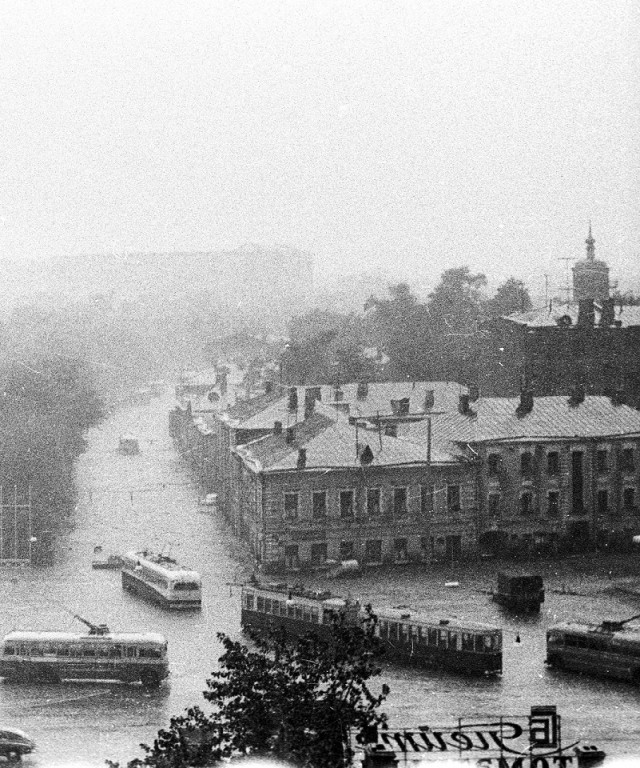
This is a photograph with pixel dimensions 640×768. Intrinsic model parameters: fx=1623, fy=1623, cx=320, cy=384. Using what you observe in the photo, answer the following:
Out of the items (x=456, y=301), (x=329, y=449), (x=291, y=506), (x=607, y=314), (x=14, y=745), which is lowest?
(x=14, y=745)

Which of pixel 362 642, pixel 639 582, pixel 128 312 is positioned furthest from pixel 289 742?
pixel 128 312

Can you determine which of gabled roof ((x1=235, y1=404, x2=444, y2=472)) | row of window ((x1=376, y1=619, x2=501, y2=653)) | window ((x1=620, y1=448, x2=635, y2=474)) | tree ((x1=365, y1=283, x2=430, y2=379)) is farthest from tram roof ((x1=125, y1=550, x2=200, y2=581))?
tree ((x1=365, y1=283, x2=430, y2=379))

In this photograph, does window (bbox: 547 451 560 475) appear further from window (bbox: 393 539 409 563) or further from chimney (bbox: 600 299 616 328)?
chimney (bbox: 600 299 616 328)

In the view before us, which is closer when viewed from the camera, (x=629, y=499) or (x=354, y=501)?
(x=354, y=501)

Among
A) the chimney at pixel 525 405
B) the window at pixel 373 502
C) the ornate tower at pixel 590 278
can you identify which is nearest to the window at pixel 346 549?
the window at pixel 373 502

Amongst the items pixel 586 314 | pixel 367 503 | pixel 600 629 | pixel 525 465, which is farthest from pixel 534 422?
pixel 600 629

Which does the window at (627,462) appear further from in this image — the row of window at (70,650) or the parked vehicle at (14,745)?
the parked vehicle at (14,745)

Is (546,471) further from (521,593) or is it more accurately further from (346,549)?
(521,593)

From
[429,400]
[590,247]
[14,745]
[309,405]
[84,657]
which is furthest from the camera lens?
[590,247]
